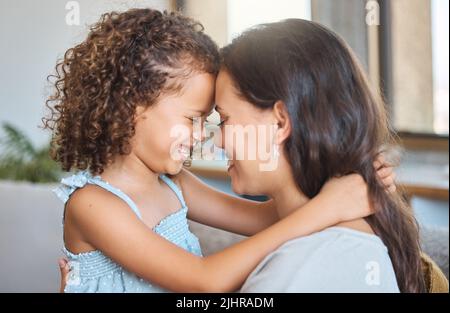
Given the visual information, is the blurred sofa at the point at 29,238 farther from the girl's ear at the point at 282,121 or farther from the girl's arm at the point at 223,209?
the girl's ear at the point at 282,121

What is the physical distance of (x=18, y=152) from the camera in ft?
14.7

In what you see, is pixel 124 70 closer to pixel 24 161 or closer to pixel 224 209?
pixel 224 209

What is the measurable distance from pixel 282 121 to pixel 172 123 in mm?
243

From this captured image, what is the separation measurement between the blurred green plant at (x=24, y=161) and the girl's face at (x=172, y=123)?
2949 millimetres

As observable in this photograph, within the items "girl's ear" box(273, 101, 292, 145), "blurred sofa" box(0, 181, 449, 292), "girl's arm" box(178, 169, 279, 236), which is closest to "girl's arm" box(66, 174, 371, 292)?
"girl's ear" box(273, 101, 292, 145)

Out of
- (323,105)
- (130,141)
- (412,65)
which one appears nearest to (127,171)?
(130,141)

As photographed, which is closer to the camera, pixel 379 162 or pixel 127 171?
→ pixel 379 162

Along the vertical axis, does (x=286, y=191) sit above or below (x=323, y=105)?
below

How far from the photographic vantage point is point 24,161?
4434 mm

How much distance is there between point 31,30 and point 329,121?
175 inches

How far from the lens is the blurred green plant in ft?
14.1

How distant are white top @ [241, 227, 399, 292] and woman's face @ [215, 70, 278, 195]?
0.61 ft
